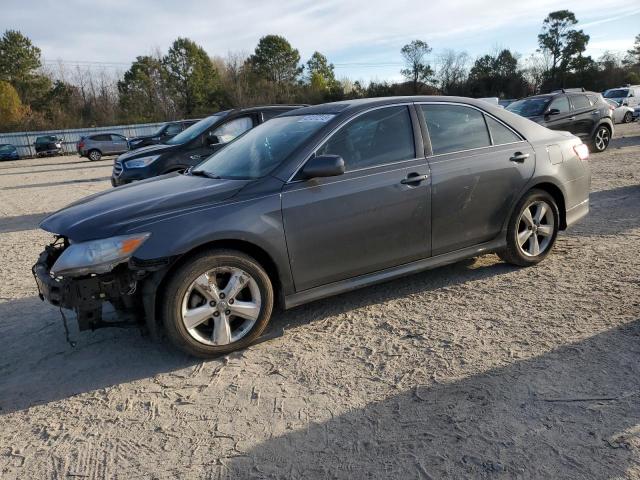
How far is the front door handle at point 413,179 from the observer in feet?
12.9

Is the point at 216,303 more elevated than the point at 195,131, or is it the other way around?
the point at 195,131

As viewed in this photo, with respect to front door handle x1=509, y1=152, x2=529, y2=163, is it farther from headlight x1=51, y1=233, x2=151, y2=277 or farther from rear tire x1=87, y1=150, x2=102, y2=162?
rear tire x1=87, y1=150, x2=102, y2=162

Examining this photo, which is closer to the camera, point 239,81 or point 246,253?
point 246,253

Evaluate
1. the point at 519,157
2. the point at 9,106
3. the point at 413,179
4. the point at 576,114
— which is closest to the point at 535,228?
the point at 519,157

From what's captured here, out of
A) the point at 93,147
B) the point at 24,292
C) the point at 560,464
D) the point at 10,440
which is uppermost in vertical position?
the point at 93,147

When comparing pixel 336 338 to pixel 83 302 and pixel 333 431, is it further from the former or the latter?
pixel 83 302

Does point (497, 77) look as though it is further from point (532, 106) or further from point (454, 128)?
point (454, 128)

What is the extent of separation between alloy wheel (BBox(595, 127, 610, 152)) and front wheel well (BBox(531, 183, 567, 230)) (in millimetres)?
10412

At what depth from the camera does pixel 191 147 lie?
862 cm

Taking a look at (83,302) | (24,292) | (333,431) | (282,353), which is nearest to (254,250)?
(282,353)

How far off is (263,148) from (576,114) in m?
11.9

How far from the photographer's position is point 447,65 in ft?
197

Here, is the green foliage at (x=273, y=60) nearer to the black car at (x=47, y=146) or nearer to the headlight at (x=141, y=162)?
the black car at (x=47, y=146)

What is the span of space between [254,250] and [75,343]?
157cm
